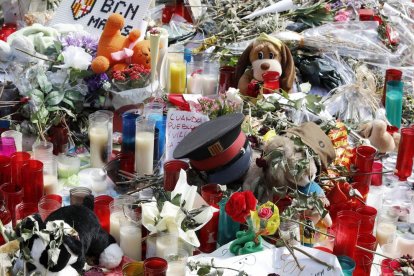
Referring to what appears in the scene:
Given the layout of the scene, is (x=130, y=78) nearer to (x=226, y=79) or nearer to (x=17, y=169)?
(x=226, y=79)

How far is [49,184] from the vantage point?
2.41 metres

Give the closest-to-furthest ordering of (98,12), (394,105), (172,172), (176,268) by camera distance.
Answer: (176,268) → (172,172) → (394,105) → (98,12)

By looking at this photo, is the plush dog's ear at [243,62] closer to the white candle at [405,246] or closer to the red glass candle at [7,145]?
the red glass candle at [7,145]

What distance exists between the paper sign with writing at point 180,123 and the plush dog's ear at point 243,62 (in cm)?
67

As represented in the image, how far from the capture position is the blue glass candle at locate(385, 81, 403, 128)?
10.1 feet

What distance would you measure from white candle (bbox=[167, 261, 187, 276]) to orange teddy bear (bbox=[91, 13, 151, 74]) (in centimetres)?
129

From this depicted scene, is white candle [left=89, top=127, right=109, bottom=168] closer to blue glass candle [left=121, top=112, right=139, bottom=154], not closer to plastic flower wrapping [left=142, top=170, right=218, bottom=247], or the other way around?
blue glass candle [left=121, top=112, right=139, bottom=154]

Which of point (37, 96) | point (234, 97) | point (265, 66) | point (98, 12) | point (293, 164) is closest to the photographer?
point (293, 164)

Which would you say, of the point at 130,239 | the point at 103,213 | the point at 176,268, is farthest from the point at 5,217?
the point at 176,268

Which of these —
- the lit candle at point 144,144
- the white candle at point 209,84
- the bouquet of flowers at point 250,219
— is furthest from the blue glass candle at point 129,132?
the bouquet of flowers at point 250,219

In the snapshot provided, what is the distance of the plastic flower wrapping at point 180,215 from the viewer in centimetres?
193

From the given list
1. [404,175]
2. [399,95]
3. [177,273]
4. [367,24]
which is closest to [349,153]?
[404,175]

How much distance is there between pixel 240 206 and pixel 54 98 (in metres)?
1.19

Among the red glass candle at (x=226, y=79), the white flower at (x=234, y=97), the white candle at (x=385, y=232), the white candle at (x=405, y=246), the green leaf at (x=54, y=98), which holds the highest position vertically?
the white flower at (x=234, y=97)
